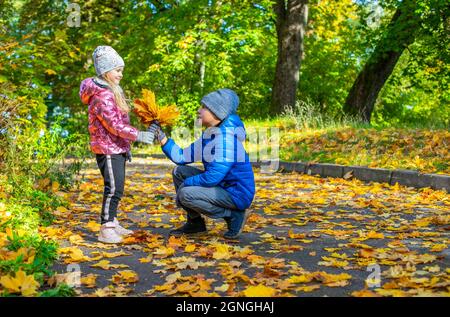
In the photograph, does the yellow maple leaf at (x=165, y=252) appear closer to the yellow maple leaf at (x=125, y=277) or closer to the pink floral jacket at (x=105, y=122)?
the yellow maple leaf at (x=125, y=277)

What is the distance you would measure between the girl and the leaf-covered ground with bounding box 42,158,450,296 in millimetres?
374

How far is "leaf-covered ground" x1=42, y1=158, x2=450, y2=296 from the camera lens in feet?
12.3

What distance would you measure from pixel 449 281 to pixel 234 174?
219 cm

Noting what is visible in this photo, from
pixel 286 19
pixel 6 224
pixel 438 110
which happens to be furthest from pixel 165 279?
pixel 438 110

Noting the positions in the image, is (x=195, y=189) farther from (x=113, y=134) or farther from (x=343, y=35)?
(x=343, y=35)

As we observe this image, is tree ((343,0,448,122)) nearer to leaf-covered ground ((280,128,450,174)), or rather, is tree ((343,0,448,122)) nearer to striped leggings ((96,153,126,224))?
leaf-covered ground ((280,128,450,174))

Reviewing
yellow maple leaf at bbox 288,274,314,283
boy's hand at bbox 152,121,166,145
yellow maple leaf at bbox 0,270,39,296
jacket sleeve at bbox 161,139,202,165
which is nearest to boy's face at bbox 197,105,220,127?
jacket sleeve at bbox 161,139,202,165

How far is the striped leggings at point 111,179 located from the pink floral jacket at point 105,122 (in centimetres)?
7

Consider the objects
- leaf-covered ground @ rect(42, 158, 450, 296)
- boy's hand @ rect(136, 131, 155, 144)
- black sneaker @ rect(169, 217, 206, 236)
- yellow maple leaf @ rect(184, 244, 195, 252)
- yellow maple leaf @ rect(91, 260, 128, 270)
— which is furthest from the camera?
black sneaker @ rect(169, 217, 206, 236)

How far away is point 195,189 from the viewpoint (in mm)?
5227

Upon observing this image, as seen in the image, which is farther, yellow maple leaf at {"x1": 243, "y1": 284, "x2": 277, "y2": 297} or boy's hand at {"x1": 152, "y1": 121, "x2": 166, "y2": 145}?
boy's hand at {"x1": 152, "y1": 121, "x2": 166, "y2": 145}

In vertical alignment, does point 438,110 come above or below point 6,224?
above

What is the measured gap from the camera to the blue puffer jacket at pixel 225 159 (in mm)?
5129

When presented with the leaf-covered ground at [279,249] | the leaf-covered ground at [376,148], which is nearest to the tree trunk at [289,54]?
the leaf-covered ground at [376,148]
